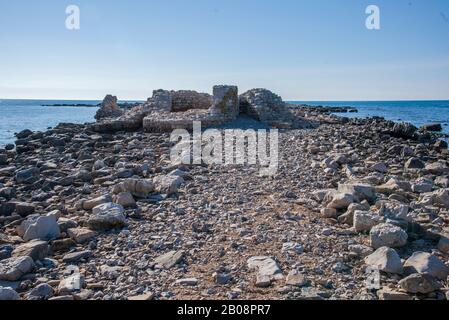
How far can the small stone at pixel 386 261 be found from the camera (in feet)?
Answer: 14.7

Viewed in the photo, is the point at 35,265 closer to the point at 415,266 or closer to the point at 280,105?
the point at 415,266

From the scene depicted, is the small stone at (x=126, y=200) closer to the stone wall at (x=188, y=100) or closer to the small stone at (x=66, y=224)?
the small stone at (x=66, y=224)

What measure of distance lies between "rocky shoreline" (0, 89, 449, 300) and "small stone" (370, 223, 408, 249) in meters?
0.01

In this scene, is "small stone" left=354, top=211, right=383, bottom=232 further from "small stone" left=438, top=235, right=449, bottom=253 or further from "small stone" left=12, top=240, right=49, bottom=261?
"small stone" left=12, top=240, right=49, bottom=261

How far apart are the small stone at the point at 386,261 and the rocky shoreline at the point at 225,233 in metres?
0.02

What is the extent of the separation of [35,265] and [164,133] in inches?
448

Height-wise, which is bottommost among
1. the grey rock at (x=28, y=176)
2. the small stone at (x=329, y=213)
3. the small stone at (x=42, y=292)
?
the small stone at (x=42, y=292)

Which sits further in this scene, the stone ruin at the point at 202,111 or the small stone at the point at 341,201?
the stone ruin at the point at 202,111

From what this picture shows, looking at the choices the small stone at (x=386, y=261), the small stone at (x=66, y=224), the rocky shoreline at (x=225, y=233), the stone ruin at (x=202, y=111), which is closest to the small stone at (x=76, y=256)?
the rocky shoreline at (x=225, y=233)

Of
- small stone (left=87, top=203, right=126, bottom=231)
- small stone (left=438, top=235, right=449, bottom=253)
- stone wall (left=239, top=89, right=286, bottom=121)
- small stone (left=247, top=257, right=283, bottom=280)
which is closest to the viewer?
small stone (left=247, top=257, right=283, bottom=280)

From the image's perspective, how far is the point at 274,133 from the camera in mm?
16109

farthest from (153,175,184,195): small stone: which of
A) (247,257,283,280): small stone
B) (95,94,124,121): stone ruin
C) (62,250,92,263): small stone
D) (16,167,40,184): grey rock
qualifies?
(95,94,124,121): stone ruin

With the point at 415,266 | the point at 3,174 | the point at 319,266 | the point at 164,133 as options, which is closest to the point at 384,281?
the point at 415,266

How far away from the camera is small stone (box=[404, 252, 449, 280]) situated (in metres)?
4.38
